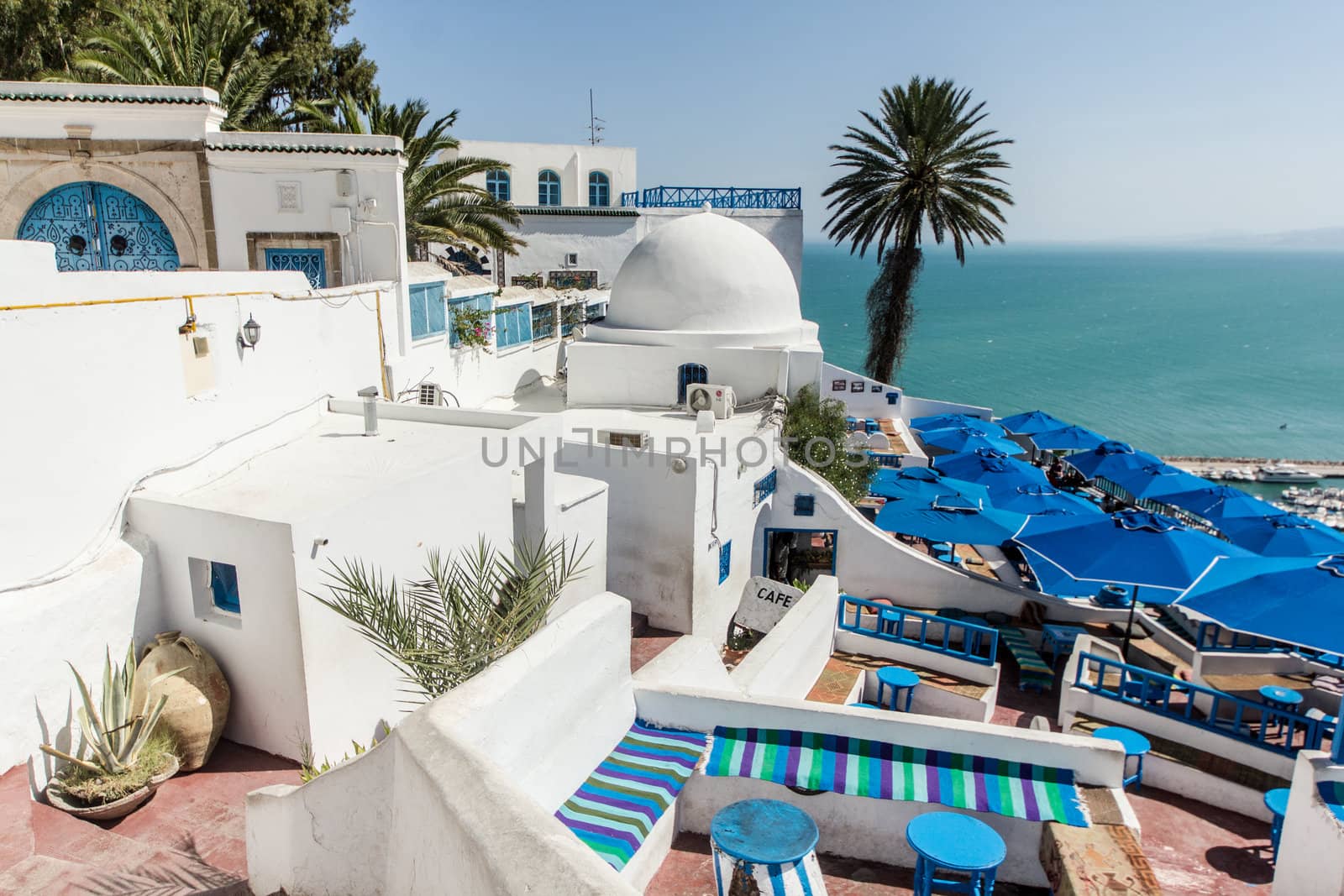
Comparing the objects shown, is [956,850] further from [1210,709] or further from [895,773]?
[1210,709]

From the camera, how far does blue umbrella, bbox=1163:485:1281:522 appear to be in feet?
60.4

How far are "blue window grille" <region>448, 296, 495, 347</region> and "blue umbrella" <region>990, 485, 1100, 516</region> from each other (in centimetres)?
1115

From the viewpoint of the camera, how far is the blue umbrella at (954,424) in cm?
2709

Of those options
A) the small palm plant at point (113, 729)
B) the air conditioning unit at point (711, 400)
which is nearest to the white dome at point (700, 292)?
the air conditioning unit at point (711, 400)

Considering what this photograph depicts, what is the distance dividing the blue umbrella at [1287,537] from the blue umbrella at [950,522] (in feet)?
15.3

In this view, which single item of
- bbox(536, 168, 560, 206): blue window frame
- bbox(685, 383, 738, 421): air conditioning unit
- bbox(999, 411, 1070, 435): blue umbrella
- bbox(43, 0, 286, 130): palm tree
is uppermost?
bbox(43, 0, 286, 130): palm tree

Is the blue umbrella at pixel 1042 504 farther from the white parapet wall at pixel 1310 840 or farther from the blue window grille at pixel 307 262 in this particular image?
the blue window grille at pixel 307 262

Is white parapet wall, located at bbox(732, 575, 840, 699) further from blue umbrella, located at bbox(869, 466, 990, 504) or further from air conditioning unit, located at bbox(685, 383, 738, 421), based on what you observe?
air conditioning unit, located at bbox(685, 383, 738, 421)

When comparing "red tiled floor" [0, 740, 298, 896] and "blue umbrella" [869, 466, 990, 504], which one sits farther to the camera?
"blue umbrella" [869, 466, 990, 504]

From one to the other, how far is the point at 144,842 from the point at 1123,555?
12.6 metres

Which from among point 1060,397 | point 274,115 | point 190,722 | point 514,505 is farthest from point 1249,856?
point 1060,397

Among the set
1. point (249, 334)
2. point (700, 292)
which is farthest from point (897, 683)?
point (700, 292)

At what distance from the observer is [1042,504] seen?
16703 mm

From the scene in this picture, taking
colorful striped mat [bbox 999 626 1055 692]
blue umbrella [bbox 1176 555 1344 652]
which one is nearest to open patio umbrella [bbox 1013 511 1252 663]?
blue umbrella [bbox 1176 555 1344 652]
